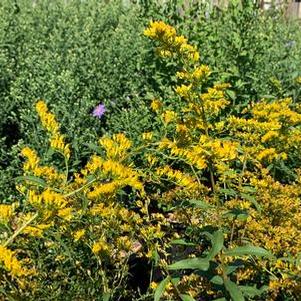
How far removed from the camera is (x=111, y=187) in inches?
81.1

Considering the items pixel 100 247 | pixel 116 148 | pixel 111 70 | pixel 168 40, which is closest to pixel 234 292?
pixel 100 247

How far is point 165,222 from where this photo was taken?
262cm

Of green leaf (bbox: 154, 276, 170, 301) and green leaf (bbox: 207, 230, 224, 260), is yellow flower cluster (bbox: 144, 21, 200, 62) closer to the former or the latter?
green leaf (bbox: 207, 230, 224, 260)

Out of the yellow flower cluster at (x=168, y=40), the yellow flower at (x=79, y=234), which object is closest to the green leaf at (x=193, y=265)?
the yellow flower at (x=79, y=234)

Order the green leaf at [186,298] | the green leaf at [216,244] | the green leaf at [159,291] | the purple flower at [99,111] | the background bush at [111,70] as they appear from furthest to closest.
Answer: the purple flower at [99,111] < the background bush at [111,70] < the green leaf at [186,298] < the green leaf at [159,291] < the green leaf at [216,244]

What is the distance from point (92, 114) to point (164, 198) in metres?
1.70

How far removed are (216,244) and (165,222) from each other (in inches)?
22.5

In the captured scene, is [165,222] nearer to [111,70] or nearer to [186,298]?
[186,298]

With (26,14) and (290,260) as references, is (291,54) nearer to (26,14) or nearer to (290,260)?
(26,14)

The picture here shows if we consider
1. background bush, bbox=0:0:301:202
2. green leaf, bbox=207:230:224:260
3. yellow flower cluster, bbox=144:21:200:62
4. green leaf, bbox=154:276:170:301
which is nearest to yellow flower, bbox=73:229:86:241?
green leaf, bbox=154:276:170:301

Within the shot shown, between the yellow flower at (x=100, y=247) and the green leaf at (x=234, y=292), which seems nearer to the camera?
the green leaf at (x=234, y=292)

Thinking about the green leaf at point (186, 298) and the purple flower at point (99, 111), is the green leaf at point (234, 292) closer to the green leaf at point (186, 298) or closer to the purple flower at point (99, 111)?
the green leaf at point (186, 298)

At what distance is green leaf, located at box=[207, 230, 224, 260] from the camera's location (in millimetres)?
2035

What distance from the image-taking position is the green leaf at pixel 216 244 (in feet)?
6.68
